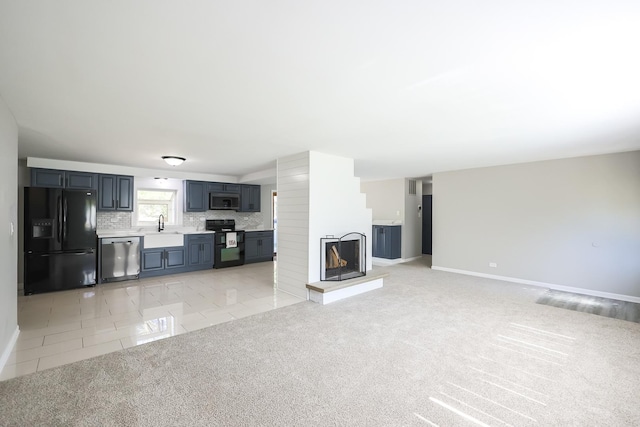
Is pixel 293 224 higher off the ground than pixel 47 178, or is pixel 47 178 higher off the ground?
pixel 47 178

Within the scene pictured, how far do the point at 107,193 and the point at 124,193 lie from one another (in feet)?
0.96

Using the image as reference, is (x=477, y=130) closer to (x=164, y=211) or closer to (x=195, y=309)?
(x=195, y=309)

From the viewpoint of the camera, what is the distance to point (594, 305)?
4.31 m

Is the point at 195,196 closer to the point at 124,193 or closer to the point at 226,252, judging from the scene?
the point at 124,193

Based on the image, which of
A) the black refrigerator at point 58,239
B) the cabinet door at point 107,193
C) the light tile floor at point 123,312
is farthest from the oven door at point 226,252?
the black refrigerator at point 58,239

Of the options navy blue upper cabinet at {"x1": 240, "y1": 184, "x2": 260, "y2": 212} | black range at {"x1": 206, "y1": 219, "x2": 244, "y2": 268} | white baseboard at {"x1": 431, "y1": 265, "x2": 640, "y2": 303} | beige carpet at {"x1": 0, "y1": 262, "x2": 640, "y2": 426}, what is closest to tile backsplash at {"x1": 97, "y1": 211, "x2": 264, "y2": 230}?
black range at {"x1": 206, "y1": 219, "x2": 244, "y2": 268}

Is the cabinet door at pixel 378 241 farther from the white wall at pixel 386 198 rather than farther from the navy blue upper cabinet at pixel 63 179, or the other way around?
the navy blue upper cabinet at pixel 63 179

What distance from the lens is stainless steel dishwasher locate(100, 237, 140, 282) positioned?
18.1 feet

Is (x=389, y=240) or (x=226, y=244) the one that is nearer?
(x=226, y=244)

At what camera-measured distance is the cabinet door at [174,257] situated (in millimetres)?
6285

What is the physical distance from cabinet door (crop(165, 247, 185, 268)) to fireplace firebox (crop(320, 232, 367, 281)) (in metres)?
3.65

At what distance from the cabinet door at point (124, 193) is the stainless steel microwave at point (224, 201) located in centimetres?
171

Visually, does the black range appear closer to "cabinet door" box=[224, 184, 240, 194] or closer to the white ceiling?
"cabinet door" box=[224, 184, 240, 194]

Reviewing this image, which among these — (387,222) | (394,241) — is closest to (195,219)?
(387,222)
